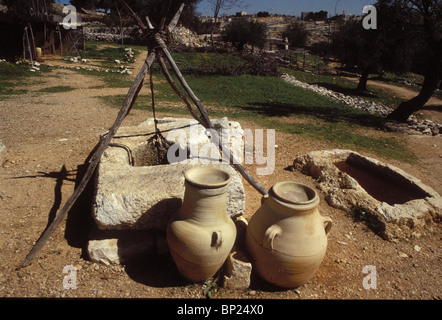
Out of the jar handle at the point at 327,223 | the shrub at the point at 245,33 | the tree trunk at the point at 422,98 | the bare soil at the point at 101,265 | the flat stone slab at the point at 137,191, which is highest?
the shrub at the point at 245,33

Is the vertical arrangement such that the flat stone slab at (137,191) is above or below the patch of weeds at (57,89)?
below

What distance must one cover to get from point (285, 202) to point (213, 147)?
203 cm

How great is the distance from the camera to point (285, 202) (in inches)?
107

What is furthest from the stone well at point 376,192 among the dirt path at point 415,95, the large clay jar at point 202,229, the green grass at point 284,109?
the dirt path at point 415,95

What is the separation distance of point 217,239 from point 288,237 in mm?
687

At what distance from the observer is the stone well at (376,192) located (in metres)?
4.15

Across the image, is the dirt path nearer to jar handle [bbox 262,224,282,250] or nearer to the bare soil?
the bare soil

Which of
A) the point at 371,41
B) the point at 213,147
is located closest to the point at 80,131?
the point at 213,147

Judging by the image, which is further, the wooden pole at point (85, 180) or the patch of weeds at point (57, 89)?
the patch of weeds at point (57, 89)

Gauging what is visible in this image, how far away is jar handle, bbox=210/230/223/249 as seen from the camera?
270cm

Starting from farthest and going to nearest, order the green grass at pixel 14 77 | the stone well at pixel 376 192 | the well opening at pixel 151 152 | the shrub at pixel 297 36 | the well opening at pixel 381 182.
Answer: the shrub at pixel 297 36 < the green grass at pixel 14 77 < the well opening at pixel 381 182 < the well opening at pixel 151 152 < the stone well at pixel 376 192

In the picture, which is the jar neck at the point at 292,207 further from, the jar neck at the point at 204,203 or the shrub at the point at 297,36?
the shrub at the point at 297,36

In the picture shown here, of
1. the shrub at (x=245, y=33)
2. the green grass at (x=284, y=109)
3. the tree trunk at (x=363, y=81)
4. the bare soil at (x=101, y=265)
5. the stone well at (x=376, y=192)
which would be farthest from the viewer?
the shrub at (x=245, y=33)
